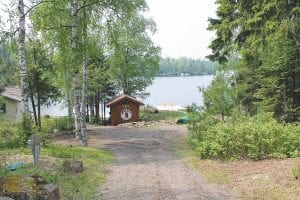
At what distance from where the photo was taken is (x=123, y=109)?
4584 cm

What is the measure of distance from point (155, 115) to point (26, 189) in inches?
1771

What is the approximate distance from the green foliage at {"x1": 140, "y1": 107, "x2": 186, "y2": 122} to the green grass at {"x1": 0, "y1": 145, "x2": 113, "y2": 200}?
98.8ft

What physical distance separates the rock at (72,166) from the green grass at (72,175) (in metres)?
0.18

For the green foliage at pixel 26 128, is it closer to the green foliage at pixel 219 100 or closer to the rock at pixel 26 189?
the rock at pixel 26 189

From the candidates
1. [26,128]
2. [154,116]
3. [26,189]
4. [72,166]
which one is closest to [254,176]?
[72,166]

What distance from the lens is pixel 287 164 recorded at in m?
15.3

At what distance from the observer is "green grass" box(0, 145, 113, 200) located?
41.4 ft

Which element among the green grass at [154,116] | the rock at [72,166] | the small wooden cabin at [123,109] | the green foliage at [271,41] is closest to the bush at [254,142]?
the rock at [72,166]

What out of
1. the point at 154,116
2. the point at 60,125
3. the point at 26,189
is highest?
the point at 154,116

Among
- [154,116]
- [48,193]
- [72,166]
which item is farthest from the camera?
[154,116]

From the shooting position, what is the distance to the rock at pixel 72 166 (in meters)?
15.3

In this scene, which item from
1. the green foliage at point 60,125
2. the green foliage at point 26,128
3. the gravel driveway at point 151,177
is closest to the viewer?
the gravel driveway at point 151,177

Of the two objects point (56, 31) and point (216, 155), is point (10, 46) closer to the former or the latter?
point (56, 31)

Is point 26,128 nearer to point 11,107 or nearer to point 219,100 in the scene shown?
point 219,100
